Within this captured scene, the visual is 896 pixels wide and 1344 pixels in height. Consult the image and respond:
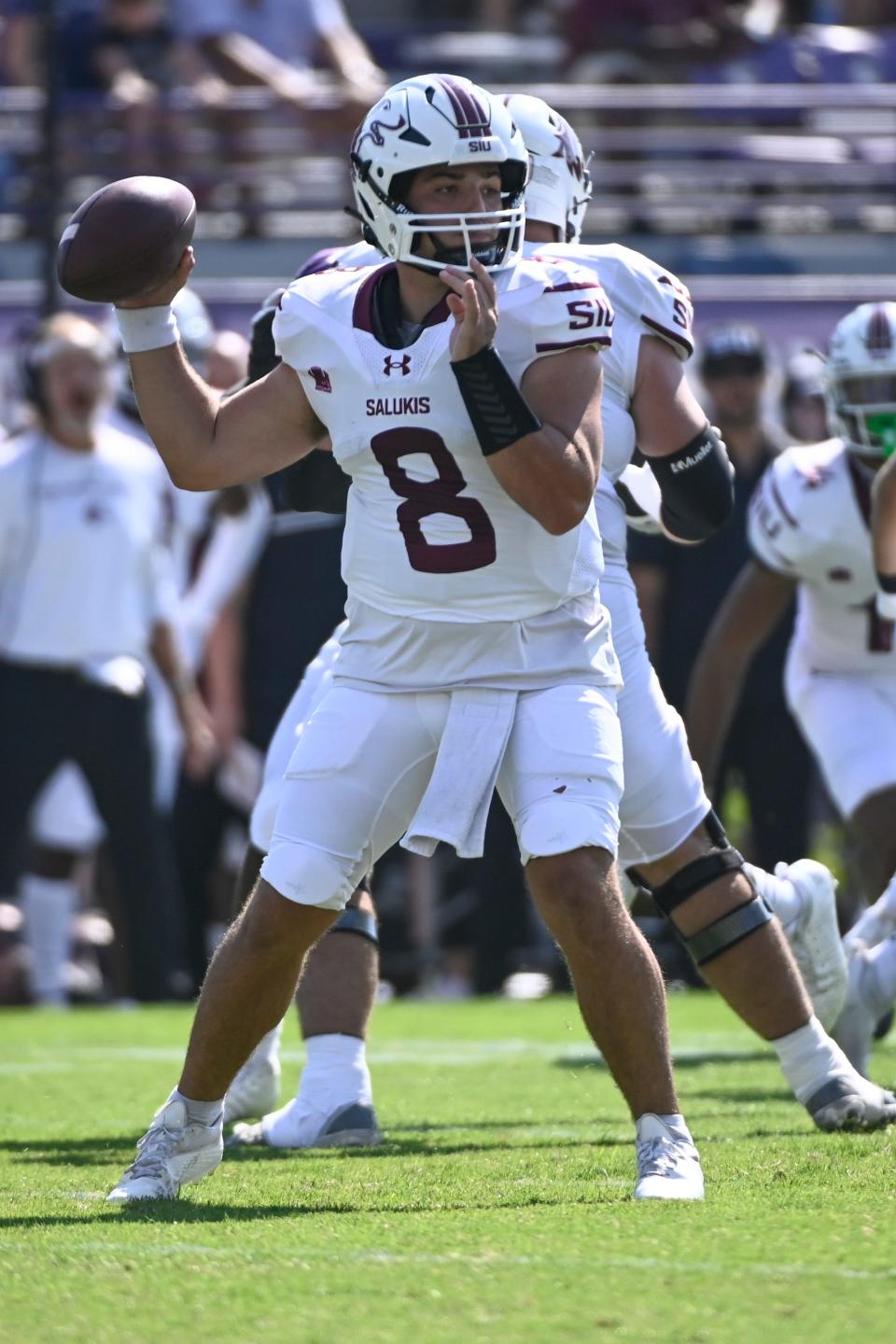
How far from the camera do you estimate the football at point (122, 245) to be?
3930mm

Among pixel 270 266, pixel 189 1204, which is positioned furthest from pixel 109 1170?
pixel 270 266

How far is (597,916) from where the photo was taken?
3771mm

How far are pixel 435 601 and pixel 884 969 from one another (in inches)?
75.6

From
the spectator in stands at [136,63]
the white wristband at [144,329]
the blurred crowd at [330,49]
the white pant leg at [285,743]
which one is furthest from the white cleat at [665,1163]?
the blurred crowd at [330,49]

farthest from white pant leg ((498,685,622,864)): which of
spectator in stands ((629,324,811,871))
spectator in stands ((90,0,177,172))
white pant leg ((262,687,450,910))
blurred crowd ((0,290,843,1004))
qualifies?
spectator in stands ((90,0,177,172))

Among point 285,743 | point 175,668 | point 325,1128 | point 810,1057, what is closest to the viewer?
point 810,1057

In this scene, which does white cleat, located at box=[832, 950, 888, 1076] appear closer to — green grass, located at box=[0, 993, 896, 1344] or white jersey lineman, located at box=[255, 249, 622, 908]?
green grass, located at box=[0, 993, 896, 1344]

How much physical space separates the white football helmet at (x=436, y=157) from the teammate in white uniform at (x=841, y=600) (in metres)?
2.10

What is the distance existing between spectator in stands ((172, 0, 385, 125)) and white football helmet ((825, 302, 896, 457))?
216 inches

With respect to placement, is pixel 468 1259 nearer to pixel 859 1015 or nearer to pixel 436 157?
pixel 436 157

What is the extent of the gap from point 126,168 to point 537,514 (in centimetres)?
722

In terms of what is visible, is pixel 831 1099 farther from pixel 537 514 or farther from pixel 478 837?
pixel 537 514

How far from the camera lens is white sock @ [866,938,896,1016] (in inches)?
211

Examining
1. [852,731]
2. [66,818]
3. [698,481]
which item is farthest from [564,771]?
[66,818]
